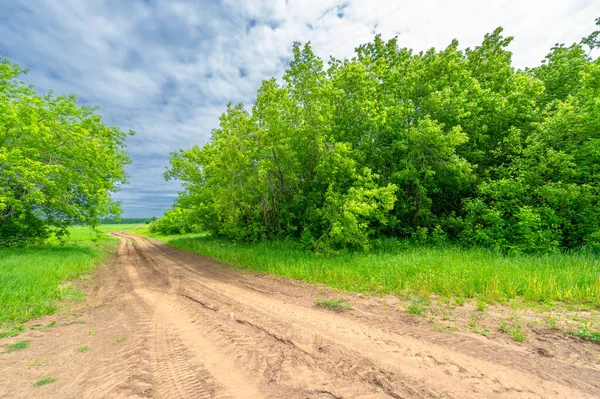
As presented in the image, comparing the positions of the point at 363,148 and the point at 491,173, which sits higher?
the point at 363,148

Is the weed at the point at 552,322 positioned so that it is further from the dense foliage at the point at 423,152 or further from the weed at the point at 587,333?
the dense foliage at the point at 423,152

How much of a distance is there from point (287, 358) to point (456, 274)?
231 inches

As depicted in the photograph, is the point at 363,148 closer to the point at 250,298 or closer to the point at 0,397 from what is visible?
the point at 250,298

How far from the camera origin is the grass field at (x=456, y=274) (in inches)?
231

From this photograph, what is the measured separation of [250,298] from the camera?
268 inches

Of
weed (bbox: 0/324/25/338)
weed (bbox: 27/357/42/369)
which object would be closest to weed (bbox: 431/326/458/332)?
weed (bbox: 27/357/42/369)

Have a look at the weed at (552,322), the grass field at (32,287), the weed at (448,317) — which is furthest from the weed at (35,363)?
the weed at (552,322)

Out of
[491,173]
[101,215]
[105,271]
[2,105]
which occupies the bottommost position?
[105,271]

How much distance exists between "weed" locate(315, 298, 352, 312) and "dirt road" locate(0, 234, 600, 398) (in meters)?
0.22

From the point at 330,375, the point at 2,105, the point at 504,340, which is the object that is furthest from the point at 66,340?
the point at 2,105

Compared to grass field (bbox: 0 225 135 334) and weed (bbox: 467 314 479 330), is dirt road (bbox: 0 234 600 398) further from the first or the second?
grass field (bbox: 0 225 135 334)

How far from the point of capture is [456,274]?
7.09 m

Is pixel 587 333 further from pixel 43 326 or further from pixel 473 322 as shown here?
pixel 43 326

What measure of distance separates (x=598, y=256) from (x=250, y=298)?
12.0 m
